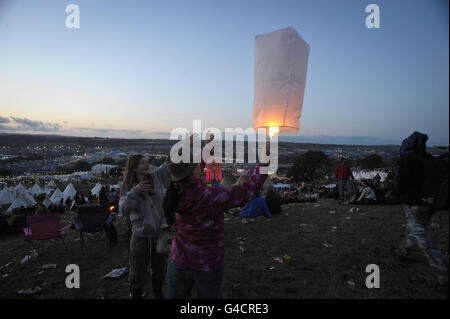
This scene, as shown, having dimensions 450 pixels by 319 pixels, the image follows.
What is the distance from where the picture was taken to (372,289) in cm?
310

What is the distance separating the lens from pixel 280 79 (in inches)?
76.4

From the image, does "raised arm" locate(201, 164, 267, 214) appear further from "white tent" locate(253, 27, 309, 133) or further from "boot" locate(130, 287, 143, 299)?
"boot" locate(130, 287, 143, 299)

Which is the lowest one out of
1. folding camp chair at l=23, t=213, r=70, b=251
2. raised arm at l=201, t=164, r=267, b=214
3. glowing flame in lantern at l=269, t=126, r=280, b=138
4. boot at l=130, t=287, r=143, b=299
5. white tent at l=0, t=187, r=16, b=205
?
white tent at l=0, t=187, r=16, b=205

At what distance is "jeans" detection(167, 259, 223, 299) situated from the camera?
1834mm

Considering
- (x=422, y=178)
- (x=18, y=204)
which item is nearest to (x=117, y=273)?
(x=422, y=178)

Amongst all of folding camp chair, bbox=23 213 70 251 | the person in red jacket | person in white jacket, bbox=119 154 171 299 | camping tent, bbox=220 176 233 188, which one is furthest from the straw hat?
camping tent, bbox=220 176 233 188

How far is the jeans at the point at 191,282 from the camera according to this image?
1834 mm

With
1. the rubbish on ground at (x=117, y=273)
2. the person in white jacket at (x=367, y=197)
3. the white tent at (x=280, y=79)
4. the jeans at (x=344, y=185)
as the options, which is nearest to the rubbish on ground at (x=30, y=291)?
Result: the rubbish on ground at (x=117, y=273)

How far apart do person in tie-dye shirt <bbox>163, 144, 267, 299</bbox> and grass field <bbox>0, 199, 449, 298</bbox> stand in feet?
5.98

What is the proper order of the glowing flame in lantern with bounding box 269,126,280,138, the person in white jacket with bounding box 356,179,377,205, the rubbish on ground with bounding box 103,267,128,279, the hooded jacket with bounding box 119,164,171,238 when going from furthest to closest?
the person in white jacket with bounding box 356,179,377,205
the rubbish on ground with bounding box 103,267,128,279
the hooded jacket with bounding box 119,164,171,238
the glowing flame in lantern with bounding box 269,126,280,138

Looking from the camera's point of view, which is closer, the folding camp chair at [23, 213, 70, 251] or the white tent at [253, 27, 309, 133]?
the white tent at [253, 27, 309, 133]

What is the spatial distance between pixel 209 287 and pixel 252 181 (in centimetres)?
96

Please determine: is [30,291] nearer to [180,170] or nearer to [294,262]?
[180,170]
